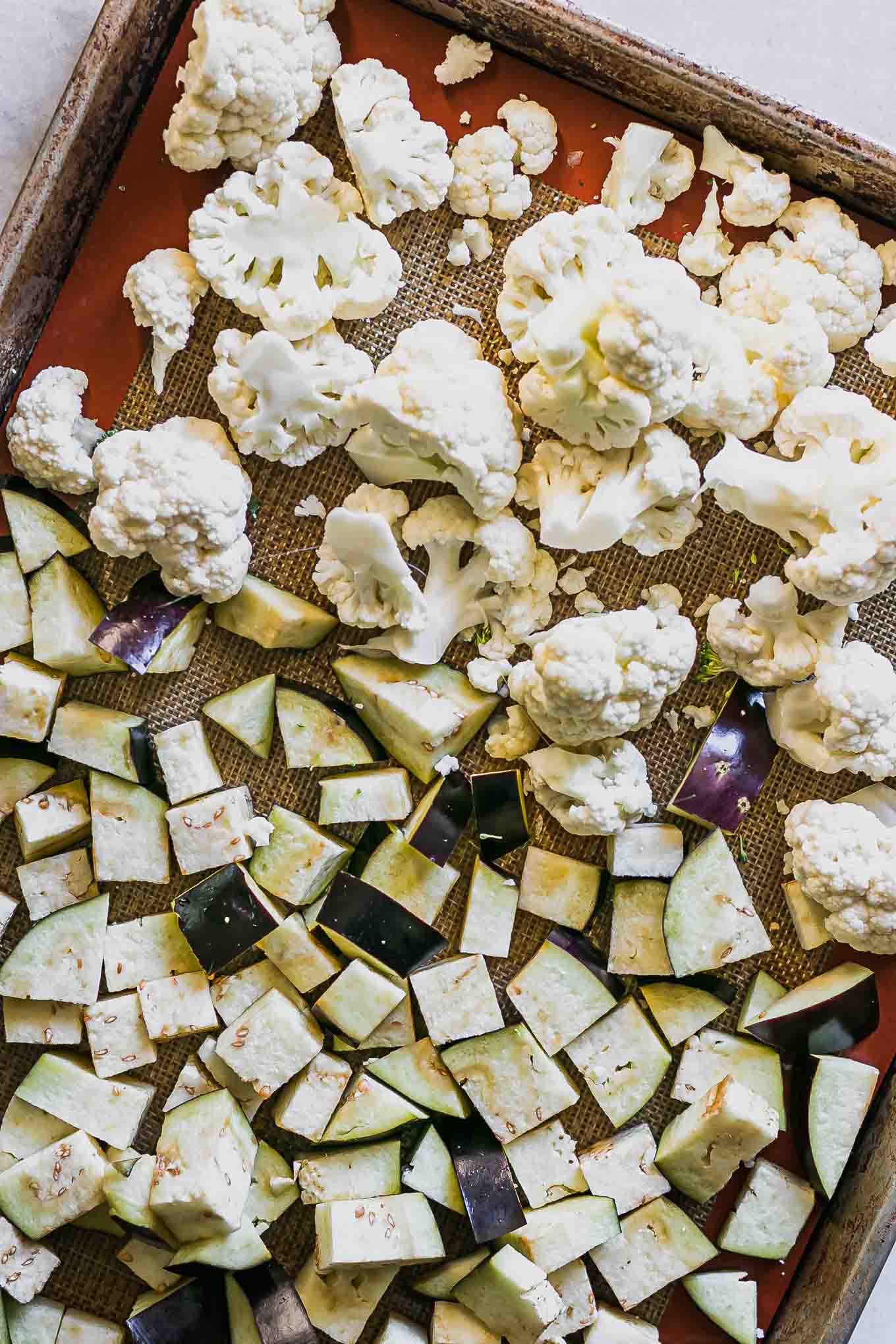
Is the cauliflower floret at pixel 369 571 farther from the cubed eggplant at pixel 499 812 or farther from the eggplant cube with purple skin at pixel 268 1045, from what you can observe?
the eggplant cube with purple skin at pixel 268 1045

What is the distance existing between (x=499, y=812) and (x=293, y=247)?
1.24 m

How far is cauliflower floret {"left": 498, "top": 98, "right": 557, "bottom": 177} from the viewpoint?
2.19 m

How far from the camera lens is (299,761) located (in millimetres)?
2270

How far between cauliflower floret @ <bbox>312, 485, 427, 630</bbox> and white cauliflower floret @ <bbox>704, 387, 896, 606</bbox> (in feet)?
2.10

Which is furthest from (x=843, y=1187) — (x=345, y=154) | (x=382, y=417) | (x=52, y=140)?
(x=52, y=140)

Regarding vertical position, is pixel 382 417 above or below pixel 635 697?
above

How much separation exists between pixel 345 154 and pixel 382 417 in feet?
2.03

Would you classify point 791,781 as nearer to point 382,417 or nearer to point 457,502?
point 457,502

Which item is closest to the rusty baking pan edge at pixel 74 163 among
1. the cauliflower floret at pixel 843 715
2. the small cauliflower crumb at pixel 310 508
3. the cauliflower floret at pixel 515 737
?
the small cauliflower crumb at pixel 310 508

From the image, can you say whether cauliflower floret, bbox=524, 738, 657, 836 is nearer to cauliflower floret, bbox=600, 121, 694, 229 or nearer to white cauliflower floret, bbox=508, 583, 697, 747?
white cauliflower floret, bbox=508, 583, 697, 747

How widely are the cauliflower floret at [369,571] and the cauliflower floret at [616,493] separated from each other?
0.28 metres

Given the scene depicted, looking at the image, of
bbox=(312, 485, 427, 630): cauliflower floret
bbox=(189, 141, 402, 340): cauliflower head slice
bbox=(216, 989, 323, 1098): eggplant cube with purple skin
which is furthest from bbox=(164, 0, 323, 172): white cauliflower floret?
bbox=(216, 989, 323, 1098): eggplant cube with purple skin

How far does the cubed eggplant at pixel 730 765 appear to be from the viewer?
2.23 metres

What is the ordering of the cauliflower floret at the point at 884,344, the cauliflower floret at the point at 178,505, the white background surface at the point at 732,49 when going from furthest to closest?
1. the white background surface at the point at 732,49
2. the cauliflower floret at the point at 884,344
3. the cauliflower floret at the point at 178,505
